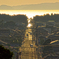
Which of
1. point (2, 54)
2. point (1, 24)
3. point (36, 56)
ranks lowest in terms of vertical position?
point (36, 56)

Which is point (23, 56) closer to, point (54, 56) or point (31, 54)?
point (31, 54)

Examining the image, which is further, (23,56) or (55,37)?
(55,37)

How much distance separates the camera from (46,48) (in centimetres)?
5416

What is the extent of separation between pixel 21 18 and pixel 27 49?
9500 cm

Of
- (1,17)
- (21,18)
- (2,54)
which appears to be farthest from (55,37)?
(1,17)

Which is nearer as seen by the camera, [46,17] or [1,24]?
[1,24]

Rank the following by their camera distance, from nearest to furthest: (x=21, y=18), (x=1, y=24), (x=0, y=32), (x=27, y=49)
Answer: (x=27, y=49) < (x=0, y=32) < (x=1, y=24) < (x=21, y=18)

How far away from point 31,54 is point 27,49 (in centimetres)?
760

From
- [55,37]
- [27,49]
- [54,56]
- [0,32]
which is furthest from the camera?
[0,32]

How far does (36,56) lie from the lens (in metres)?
57.6

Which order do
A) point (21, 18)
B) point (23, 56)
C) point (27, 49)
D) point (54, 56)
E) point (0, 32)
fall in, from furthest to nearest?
point (21, 18), point (0, 32), point (27, 49), point (23, 56), point (54, 56)

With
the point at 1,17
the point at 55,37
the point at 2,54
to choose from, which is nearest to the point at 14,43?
the point at 55,37

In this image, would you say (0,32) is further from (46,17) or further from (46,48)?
(46,17)

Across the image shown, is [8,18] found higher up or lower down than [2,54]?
higher up
